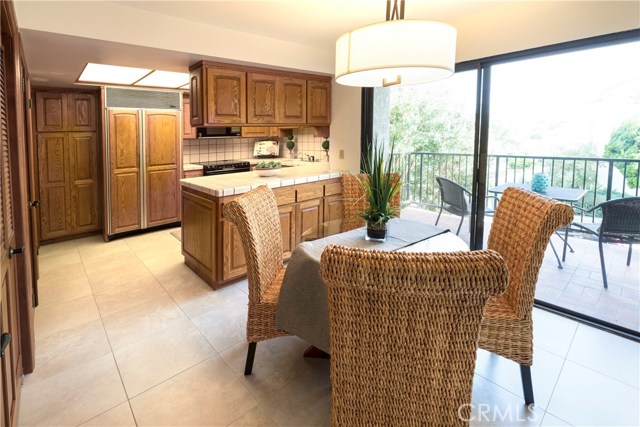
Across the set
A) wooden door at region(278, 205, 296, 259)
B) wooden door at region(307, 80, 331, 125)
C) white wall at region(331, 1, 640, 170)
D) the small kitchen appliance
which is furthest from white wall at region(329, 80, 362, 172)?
the small kitchen appliance

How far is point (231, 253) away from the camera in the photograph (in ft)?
10.6

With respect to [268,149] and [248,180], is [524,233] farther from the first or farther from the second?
[268,149]

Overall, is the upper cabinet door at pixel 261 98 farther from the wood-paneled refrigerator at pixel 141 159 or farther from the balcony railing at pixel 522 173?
the wood-paneled refrigerator at pixel 141 159

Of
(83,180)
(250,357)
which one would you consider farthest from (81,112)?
(250,357)

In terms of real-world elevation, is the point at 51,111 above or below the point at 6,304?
above

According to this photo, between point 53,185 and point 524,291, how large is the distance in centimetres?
519

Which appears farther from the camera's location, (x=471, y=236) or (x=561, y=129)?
(x=471, y=236)

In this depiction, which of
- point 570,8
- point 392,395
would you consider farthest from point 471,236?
point 392,395

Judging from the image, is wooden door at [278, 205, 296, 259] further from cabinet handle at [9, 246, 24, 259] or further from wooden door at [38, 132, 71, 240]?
wooden door at [38, 132, 71, 240]

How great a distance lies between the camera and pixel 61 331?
8.34ft

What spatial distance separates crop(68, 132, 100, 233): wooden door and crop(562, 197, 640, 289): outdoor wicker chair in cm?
547

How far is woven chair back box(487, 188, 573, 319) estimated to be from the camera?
1643 millimetres

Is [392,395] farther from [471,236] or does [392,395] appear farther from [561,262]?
[561,262]

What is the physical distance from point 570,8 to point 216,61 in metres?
2.78
